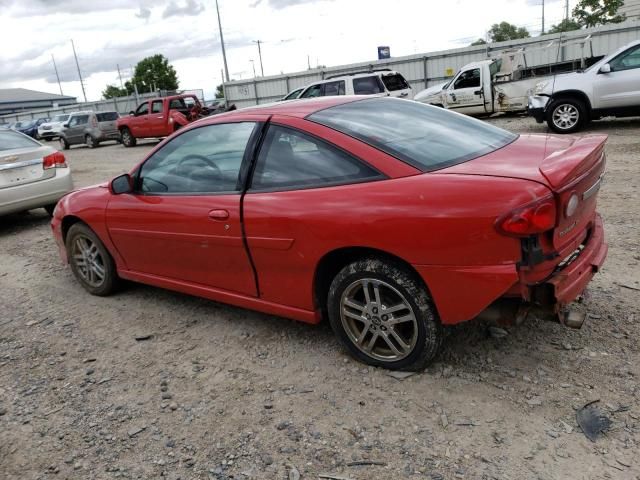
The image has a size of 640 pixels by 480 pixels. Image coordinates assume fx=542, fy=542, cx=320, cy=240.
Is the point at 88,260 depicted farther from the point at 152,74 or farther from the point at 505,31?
the point at 505,31

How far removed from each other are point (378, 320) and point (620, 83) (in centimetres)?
1009

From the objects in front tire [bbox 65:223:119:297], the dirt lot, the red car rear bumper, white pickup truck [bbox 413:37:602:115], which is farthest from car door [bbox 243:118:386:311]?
white pickup truck [bbox 413:37:602:115]

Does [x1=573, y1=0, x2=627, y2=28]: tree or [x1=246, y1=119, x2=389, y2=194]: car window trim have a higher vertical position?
[x1=573, y1=0, x2=627, y2=28]: tree

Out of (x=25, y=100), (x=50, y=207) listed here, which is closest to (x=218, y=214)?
(x=50, y=207)

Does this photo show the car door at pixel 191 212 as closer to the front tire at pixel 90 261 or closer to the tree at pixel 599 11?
the front tire at pixel 90 261

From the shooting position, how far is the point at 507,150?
3.15 m

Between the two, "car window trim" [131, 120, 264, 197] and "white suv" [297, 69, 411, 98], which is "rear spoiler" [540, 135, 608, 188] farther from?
"white suv" [297, 69, 411, 98]

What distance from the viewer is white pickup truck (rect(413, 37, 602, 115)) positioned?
15.3 meters

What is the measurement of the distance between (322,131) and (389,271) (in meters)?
0.90

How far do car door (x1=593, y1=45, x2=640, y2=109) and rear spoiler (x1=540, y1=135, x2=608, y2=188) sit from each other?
888 centimetres

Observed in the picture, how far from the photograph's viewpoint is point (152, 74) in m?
68.8

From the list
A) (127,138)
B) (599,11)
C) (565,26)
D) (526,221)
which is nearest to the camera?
(526,221)

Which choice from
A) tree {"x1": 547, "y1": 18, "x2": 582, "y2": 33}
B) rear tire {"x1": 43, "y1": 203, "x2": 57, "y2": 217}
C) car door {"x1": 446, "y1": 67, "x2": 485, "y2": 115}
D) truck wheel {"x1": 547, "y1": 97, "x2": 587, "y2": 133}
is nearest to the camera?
rear tire {"x1": 43, "y1": 203, "x2": 57, "y2": 217}

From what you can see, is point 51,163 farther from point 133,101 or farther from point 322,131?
point 133,101
